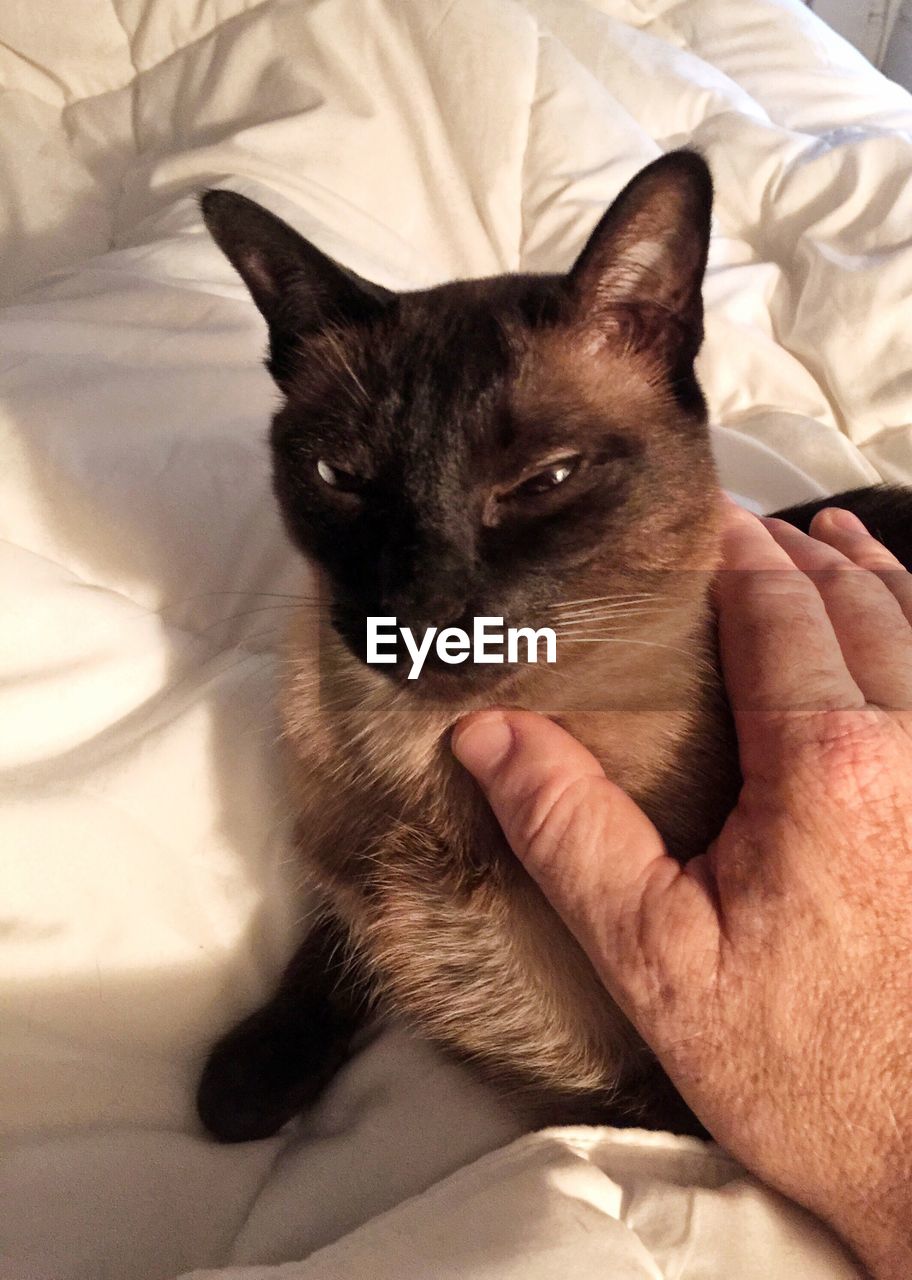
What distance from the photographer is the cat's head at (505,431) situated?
80 cm

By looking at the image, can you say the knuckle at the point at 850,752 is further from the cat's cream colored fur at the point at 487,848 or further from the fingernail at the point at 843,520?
the fingernail at the point at 843,520

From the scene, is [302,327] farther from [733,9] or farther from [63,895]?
[733,9]

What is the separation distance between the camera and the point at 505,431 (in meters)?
0.82

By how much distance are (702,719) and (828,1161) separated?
0.40m

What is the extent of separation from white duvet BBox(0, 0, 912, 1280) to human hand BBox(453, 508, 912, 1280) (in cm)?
7

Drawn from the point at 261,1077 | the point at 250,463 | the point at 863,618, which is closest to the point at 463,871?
the point at 261,1077

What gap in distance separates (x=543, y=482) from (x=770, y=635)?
29cm

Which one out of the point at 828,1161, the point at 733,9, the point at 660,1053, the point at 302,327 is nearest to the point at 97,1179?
the point at 660,1053

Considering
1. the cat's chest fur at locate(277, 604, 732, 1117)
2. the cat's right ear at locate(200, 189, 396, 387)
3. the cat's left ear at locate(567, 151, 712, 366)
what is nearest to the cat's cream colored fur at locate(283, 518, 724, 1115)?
the cat's chest fur at locate(277, 604, 732, 1117)

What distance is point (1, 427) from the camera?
108 centimetres

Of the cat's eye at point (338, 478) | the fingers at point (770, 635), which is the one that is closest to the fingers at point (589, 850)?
the fingers at point (770, 635)

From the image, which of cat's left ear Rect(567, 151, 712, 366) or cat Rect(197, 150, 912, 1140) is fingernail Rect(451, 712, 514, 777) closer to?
cat Rect(197, 150, 912, 1140)

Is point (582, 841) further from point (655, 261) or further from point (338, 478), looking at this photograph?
point (655, 261)

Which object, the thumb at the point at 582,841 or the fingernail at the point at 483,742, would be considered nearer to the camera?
the thumb at the point at 582,841
